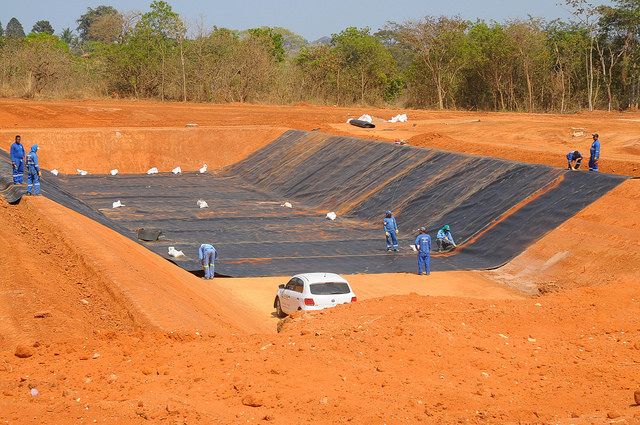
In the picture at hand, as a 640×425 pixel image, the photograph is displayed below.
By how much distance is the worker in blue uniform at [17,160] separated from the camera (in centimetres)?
2320

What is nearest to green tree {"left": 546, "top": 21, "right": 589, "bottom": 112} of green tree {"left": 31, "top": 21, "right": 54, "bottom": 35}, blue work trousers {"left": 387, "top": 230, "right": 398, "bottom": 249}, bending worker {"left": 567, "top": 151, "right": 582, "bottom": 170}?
bending worker {"left": 567, "top": 151, "right": 582, "bottom": 170}

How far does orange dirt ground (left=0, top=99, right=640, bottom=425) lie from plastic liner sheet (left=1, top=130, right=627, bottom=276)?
150 centimetres

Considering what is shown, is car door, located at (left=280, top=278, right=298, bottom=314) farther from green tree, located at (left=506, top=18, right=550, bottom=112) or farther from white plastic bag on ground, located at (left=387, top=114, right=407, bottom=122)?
green tree, located at (left=506, top=18, right=550, bottom=112)

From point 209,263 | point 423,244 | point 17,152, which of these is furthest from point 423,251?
point 17,152

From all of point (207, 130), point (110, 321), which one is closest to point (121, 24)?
point (207, 130)

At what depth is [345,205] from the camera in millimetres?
32469

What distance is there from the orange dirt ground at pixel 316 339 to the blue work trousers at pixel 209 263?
0.67m

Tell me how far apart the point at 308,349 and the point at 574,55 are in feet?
168

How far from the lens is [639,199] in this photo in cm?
2159

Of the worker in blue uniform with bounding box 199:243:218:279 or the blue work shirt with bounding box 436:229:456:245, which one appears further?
the blue work shirt with bounding box 436:229:456:245

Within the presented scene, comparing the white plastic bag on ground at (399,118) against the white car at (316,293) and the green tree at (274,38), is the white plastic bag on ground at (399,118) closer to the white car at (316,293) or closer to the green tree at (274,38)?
the green tree at (274,38)

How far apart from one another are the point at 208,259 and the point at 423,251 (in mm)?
6269

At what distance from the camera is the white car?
1614 cm

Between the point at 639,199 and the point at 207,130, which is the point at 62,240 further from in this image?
the point at 207,130
